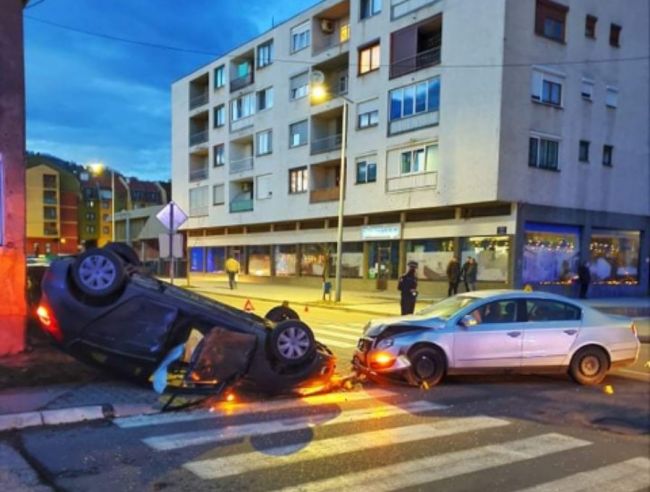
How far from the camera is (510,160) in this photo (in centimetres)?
2425

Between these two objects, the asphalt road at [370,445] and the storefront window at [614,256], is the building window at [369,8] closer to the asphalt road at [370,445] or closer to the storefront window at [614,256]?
the storefront window at [614,256]

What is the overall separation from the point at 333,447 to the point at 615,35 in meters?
28.8

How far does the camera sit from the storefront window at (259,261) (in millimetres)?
40266

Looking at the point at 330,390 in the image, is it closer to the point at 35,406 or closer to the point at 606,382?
the point at 35,406

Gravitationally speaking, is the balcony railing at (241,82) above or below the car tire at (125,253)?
above

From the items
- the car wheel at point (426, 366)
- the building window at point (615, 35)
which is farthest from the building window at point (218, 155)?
the car wheel at point (426, 366)

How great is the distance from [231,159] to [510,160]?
2410 cm

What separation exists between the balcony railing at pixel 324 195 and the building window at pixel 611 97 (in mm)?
13966

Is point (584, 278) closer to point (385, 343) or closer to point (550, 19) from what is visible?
point (550, 19)

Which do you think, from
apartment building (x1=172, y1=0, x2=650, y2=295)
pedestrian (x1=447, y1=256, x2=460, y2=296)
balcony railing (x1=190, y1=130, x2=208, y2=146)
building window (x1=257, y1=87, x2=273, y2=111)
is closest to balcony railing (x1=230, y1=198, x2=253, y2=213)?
apartment building (x1=172, y1=0, x2=650, y2=295)

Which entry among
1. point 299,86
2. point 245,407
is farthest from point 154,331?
point 299,86

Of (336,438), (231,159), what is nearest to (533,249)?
(336,438)

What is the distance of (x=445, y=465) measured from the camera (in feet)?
16.5

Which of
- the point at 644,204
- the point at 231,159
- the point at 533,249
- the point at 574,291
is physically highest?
the point at 231,159
